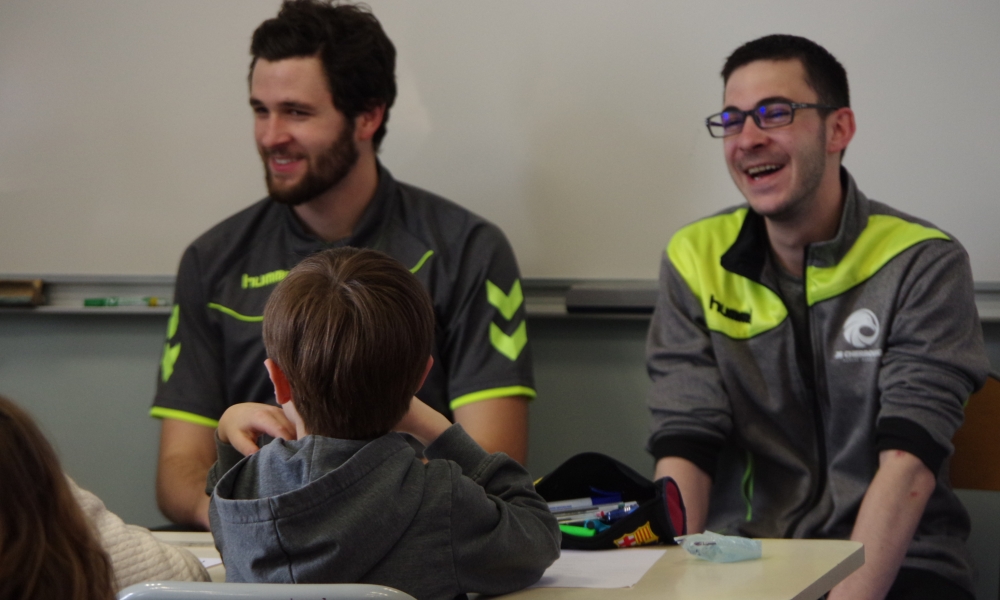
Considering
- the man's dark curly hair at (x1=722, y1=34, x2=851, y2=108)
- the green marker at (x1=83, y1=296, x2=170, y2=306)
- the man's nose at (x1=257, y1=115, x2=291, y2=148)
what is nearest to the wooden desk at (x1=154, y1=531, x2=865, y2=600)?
the man's dark curly hair at (x1=722, y1=34, x2=851, y2=108)

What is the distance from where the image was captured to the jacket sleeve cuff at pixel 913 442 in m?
1.69

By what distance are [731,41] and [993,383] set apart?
0.88 metres

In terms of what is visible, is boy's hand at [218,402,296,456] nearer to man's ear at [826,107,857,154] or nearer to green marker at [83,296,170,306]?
man's ear at [826,107,857,154]

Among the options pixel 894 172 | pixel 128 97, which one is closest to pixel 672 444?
pixel 894 172

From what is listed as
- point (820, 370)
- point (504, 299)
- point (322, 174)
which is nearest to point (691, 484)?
point (820, 370)

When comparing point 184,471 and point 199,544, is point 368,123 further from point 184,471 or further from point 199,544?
point 199,544

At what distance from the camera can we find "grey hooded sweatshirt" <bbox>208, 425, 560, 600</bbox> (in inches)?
39.8

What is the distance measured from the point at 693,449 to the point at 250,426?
3.08 feet

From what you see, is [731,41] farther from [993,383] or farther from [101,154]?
[101,154]

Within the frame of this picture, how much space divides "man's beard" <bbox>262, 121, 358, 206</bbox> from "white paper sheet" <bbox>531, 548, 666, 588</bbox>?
45.4 inches

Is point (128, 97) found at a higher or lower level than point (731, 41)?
lower

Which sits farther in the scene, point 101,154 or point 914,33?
point 101,154

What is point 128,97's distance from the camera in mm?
2582

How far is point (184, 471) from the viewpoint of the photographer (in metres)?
2.13
